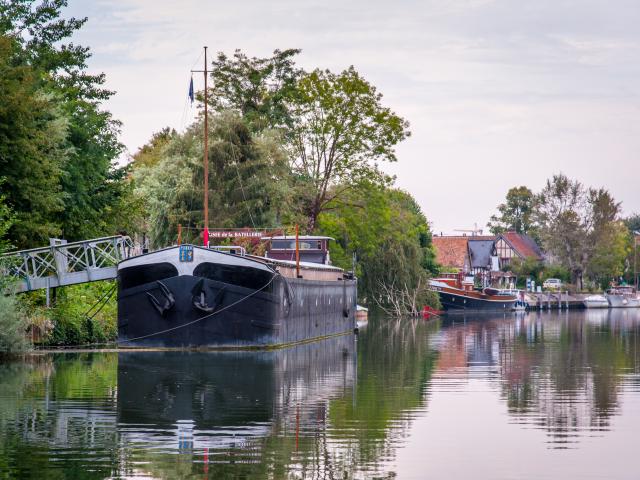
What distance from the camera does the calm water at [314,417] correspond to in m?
16.5

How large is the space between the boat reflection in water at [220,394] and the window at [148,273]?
8.13 ft

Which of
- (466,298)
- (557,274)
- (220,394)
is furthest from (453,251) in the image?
(220,394)

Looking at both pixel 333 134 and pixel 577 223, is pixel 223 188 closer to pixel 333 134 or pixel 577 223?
pixel 333 134

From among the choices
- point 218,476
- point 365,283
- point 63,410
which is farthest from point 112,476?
point 365,283

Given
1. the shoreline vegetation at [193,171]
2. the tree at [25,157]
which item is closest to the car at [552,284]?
the shoreline vegetation at [193,171]

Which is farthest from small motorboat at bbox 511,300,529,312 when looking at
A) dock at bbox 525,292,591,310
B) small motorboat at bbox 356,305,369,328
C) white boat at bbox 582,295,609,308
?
small motorboat at bbox 356,305,369,328

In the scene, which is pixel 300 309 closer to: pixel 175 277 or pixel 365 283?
pixel 175 277

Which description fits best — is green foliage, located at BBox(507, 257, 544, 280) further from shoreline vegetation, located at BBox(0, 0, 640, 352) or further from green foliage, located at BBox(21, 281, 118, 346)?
green foliage, located at BBox(21, 281, 118, 346)

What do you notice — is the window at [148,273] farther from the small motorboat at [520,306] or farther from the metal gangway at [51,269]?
the small motorboat at [520,306]

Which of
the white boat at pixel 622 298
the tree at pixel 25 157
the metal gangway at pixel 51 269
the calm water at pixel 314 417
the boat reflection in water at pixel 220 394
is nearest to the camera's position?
the calm water at pixel 314 417

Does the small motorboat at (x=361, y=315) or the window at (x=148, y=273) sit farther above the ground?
the window at (x=148, y=273)

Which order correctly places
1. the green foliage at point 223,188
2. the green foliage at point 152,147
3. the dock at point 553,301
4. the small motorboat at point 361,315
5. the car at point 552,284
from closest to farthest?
the green foliage at point 223,188
the small motorboat at point 361,315
the green foliage at point 152,147
the dock at point 553,301
the car at point 552,284

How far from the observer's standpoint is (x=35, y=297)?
42.2 m

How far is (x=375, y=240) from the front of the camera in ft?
256
